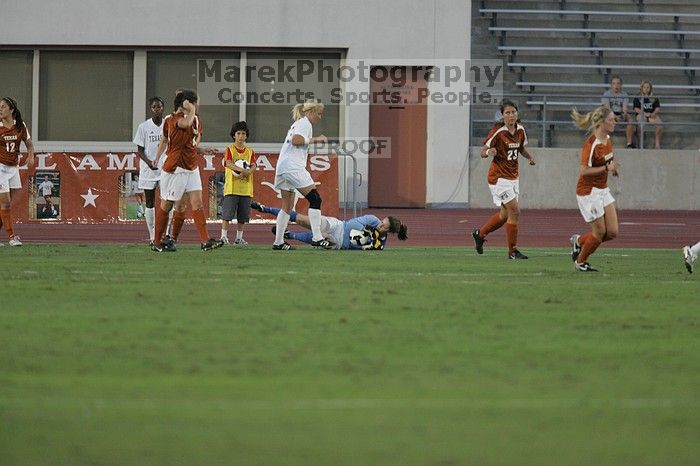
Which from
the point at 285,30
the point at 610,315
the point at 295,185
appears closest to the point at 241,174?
the point at 295,185

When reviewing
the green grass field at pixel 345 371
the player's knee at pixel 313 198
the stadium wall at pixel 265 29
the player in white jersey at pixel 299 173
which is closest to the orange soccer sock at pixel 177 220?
the player in white jersey at pixel 299 173

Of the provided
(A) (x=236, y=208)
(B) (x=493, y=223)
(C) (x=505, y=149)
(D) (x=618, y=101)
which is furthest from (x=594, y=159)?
(D) (x=618, y=101)

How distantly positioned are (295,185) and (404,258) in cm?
220

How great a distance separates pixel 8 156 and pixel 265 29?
1420 cm

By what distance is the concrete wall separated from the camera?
3141cm

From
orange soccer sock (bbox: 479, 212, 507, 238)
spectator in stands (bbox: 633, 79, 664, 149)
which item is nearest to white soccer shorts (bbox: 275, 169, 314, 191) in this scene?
orange soccer sock (bbox: 479, 212, 507, 238)

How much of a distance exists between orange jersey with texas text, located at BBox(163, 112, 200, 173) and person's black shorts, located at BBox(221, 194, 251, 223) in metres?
2.67

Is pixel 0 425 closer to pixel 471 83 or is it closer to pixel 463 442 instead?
pixel 463 442

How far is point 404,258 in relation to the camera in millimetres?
15891

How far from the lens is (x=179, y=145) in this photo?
16266 millimetres

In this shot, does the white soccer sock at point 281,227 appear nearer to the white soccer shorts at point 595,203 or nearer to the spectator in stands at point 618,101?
the white soccer shorts at point 595,203

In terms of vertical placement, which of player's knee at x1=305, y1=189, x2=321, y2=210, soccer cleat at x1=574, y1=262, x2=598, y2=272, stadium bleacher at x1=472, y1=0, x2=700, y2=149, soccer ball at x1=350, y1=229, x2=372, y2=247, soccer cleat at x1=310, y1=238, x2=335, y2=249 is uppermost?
stadium bleacher at x1=472, y1=0, x2=700, y2=149

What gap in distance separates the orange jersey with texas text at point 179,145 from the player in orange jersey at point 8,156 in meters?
2.26

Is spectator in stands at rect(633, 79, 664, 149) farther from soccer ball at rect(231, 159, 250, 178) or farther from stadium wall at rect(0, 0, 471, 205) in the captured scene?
soccer ball at rect(231, 159, 250, 178)
